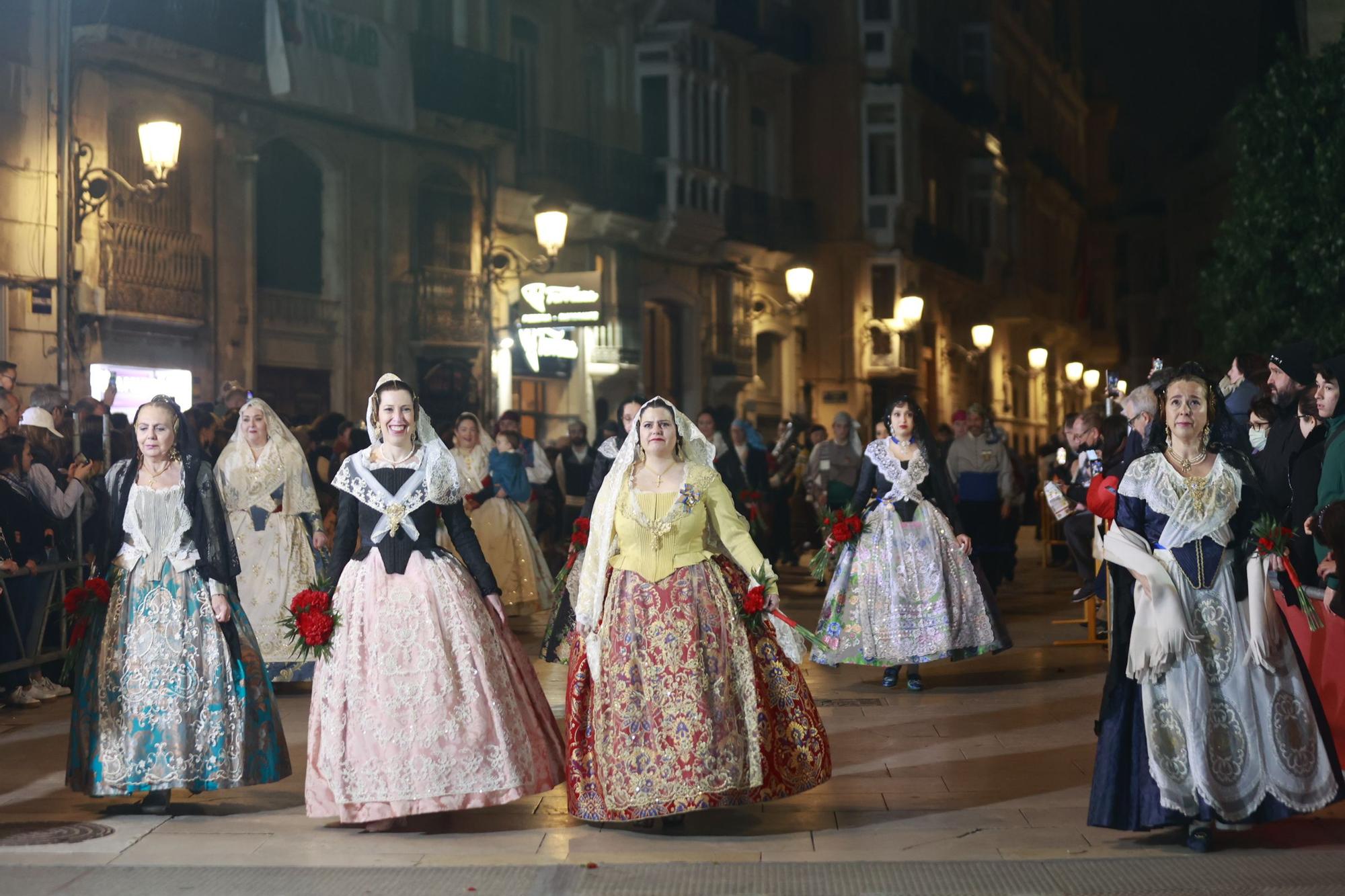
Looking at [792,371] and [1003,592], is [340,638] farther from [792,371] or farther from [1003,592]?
[792,371]

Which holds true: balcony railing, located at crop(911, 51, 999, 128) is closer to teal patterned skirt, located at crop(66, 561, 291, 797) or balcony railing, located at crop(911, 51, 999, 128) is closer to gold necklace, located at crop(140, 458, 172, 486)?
gold necklace, located at crop(140, 458, 172, 486)

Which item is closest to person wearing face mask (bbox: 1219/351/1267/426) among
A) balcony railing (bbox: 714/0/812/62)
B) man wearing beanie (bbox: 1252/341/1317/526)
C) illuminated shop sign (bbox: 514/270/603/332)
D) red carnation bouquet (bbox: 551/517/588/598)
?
man wearing beanie (bbox: 1252/341/1317/526)

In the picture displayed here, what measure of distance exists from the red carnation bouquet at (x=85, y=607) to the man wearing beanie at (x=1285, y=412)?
219 inches

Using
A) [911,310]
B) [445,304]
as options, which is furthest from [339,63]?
[911,310]

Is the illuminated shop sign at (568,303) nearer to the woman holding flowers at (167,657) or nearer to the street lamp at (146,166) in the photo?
the street lamp at (146,166)

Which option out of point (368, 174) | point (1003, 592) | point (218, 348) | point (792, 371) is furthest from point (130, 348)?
point (792, 371)

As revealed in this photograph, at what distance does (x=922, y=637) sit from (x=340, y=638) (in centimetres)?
491

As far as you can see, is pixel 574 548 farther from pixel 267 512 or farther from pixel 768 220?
pixel 768 220

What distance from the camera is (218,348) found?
19.1 metres

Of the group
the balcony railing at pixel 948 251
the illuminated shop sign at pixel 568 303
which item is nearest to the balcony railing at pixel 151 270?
the illuminated shop sign at pixel 568 303

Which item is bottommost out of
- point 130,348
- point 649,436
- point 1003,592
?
point 1003,592

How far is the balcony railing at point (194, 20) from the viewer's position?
17156 millimetres

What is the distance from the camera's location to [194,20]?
18.4m

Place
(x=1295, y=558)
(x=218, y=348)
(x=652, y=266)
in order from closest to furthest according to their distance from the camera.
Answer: (x=1295, y=558) → (x=218, y=348) → (x=652, y=266)
